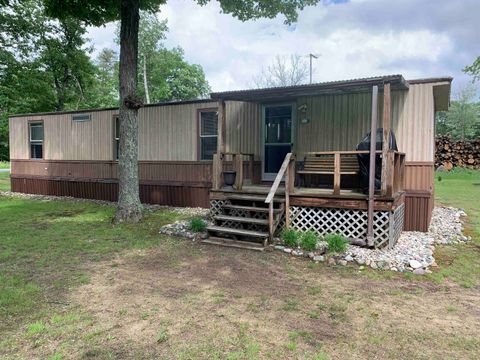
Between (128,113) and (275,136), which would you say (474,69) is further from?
(128,113)

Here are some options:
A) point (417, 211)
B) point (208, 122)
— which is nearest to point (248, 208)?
point (417, 211)

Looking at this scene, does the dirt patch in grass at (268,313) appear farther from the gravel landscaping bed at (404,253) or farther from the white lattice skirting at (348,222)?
the white lattice skirting at (348,222)

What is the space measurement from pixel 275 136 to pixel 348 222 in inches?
132

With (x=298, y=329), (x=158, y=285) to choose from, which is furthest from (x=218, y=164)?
(x=298, y=329)

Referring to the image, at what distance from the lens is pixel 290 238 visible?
561 cm

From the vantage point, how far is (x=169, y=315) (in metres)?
3.22

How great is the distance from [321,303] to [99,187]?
9371 millimetres

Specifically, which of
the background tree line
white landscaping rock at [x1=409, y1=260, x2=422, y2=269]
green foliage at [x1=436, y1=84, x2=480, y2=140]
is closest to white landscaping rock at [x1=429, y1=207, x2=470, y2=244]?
white landscaping rock at [x1=409, y1=260, x2=422, y2=269]

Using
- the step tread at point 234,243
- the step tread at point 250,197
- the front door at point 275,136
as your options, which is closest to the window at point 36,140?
the front door at point 275,136

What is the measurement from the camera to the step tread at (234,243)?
5585 mm

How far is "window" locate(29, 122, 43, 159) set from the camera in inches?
486

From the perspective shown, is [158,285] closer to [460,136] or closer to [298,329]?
[298,329]

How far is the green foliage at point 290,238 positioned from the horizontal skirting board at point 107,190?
3990 mm

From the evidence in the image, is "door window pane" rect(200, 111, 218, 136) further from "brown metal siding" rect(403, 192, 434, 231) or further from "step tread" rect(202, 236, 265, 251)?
"brown metal siding" rect(403, 192, 434, 231)
